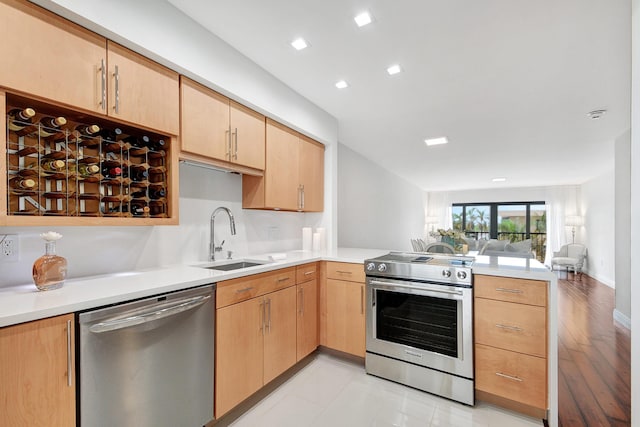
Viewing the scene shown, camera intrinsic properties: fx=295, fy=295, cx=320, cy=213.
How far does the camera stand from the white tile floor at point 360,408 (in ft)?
5.94

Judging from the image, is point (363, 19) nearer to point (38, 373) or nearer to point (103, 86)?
point (103, 86)

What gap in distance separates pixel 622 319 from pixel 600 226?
3958mm

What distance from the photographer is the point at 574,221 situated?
7906 millimetres

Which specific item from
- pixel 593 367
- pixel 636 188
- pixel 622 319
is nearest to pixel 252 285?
pixel 636 188

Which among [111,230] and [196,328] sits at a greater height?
[111,230]

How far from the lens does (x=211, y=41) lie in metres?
1.97

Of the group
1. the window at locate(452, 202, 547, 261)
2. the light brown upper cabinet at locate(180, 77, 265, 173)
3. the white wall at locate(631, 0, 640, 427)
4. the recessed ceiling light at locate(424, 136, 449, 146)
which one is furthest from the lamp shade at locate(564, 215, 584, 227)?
the light brown upper cabinet at locate(180, 77, 265, 173)

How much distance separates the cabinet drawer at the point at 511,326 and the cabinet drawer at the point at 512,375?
5 cm

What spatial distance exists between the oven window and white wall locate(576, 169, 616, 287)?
5971 millimetres

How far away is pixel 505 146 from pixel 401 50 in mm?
3218

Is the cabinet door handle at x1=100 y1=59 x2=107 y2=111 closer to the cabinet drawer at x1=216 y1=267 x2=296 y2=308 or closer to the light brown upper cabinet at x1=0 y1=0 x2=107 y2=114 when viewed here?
the light brown upper cabinet at x1=0 y1=0 x2=107 y2=114

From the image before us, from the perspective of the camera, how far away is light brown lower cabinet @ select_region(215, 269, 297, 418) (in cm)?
171

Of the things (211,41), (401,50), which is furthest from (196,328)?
(401,50)

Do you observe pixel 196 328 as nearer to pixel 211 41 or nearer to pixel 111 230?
pixel 111 230
